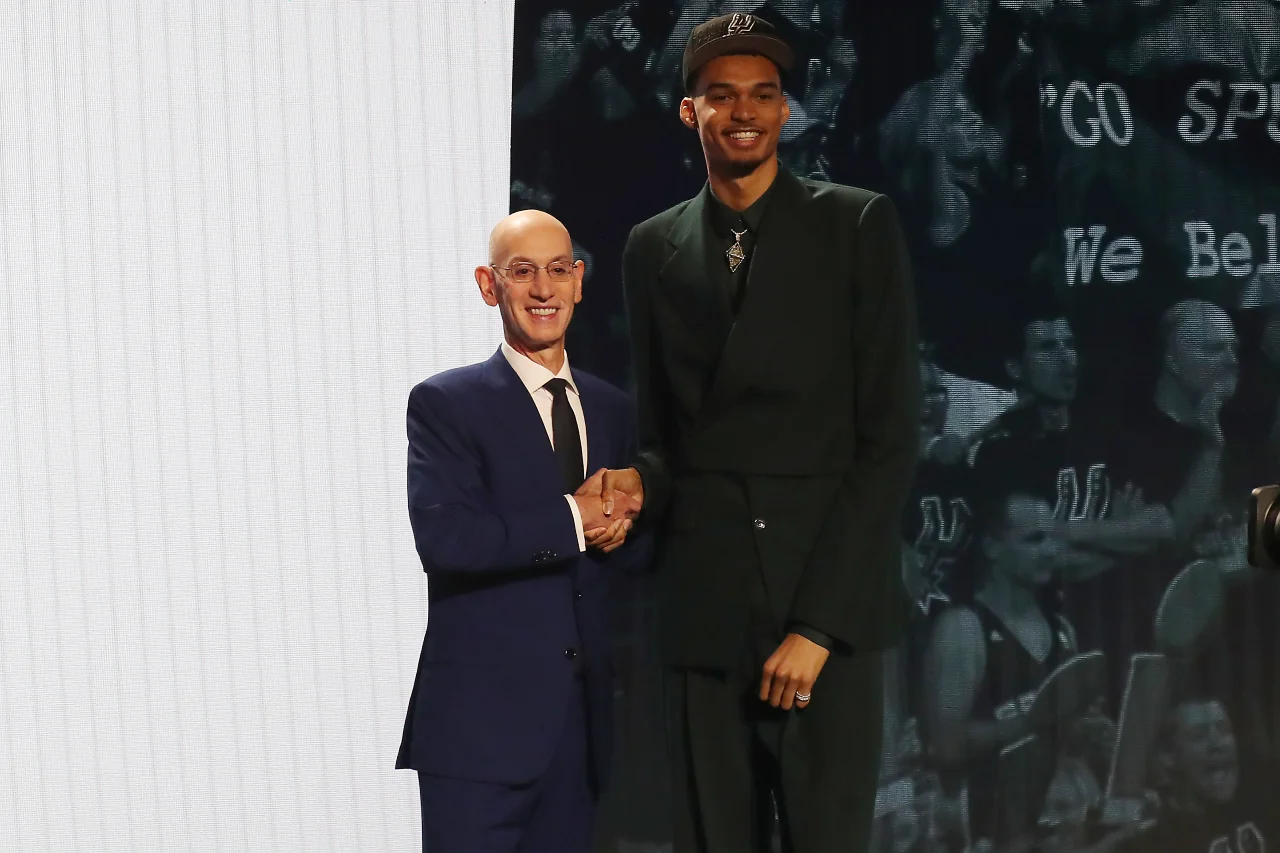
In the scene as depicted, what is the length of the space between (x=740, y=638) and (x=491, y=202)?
4.18 feet

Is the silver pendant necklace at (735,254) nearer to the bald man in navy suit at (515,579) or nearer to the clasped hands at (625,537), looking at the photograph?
the bald man in navy suit at (515,579)

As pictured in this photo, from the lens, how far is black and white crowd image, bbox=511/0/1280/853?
3178mm

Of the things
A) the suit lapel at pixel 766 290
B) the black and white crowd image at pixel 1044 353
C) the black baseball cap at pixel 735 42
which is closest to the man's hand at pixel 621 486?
the suit lapel at pixel 766 290

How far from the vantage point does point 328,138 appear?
10.6ft

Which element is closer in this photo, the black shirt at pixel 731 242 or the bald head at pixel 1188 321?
the black shirt at pixel 731 242

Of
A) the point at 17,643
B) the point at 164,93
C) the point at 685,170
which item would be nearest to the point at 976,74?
the point at 685,170

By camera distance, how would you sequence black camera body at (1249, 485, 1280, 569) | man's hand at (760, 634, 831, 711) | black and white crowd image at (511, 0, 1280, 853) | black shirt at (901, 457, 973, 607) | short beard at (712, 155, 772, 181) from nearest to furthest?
black camera body at (1249, 485, 1280, 569), man's hand at (760, 634, 831, 711), short beard at (712, 155, 772, 181), black and white crowd image at (511, 0, 1280, 853), black shirt at (901, 457, 973, 607)

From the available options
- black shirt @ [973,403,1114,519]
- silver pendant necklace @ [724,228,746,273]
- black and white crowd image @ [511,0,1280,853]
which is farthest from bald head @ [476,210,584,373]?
black shirt @ [973,403,1114,519]

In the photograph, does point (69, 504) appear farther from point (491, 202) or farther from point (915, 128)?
point (915, 128)

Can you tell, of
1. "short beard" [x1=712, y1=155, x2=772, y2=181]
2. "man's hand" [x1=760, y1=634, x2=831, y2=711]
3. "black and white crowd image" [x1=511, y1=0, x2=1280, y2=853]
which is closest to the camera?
"man's hand" [x1=760, y1=634, x2=831, y2=711]

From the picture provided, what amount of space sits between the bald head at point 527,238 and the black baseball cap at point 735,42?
39 centimetres

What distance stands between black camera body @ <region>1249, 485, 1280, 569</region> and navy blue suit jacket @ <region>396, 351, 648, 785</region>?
1.15 meters

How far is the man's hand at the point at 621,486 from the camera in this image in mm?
2525

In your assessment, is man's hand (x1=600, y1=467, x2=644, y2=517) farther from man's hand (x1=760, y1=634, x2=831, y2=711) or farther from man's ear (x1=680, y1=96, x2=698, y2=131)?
man's ear (x1=680, y1=96, x2=698, y2=131)
